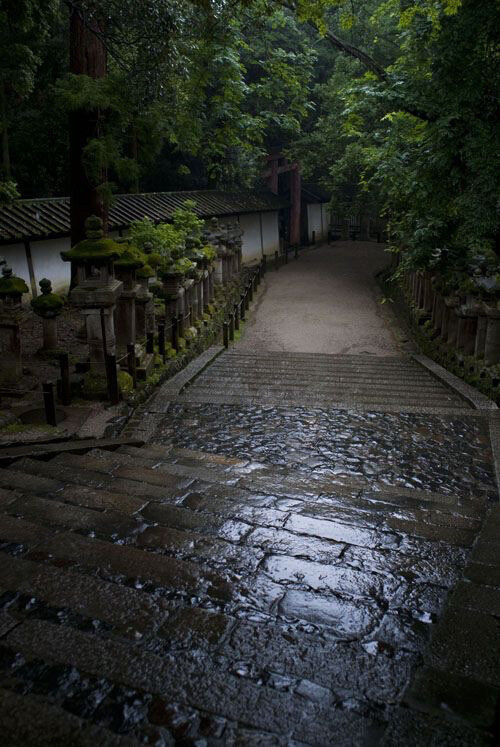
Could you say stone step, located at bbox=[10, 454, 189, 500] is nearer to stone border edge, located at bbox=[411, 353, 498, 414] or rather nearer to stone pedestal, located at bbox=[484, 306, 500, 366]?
stone border edge, located at bbox=[411, 353, 498, 414]

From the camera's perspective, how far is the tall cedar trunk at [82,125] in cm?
1394

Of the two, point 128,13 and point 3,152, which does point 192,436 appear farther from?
point 3,152

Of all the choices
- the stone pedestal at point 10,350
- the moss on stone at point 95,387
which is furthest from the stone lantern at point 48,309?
the moss on stone at point 95,387

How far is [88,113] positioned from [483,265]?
32.2 feet

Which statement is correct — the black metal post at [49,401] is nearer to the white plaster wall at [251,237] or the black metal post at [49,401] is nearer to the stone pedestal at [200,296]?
the stone pedestal at [200,296]

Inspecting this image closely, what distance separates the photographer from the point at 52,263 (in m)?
17.9

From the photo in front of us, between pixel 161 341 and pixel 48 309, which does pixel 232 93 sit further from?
pixel 48 309

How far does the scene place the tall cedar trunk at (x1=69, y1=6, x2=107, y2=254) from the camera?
13.9m

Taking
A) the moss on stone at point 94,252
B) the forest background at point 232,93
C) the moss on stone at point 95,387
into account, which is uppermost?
the forest background at point 232,93

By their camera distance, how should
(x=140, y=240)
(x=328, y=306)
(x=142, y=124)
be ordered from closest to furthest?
(x=142, y=124), (x=140, y=240), (x=328, y=306)

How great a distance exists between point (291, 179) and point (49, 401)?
32.0 metres

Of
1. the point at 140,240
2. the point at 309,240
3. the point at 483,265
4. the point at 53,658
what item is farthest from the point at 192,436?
the point at 309,240

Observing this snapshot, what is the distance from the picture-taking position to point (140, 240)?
54.5 feet

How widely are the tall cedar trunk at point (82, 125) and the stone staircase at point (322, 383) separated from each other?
5091 mm
